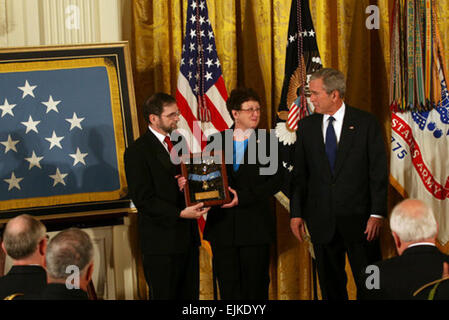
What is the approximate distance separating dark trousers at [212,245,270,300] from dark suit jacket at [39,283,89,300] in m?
1.76

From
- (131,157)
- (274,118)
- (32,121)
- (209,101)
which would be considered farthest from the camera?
(274,118)

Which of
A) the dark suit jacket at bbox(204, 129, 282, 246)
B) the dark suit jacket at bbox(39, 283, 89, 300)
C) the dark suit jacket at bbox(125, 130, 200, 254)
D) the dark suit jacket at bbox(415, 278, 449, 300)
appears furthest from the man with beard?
the dark suit jacket at bbox(415, 278, 449, 300)

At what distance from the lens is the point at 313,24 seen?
495cm

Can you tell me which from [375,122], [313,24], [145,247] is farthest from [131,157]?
[313,24]

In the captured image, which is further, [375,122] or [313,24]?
[313,24]

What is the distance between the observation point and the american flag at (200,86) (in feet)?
15.6

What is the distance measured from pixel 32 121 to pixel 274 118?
6.51 feet

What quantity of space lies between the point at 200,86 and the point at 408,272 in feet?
9.37

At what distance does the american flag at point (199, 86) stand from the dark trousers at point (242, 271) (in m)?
1.19

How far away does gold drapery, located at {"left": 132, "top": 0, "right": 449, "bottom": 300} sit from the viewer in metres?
5.02

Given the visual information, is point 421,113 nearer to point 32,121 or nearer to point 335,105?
point 335,105

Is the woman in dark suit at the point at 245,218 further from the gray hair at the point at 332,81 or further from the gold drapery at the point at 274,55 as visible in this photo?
the gold drapery at the point at 274,55

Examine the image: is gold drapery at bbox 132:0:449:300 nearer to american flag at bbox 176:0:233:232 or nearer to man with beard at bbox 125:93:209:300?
american flag at bbox 176:0:233:232

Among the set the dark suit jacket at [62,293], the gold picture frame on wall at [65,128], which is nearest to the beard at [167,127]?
the gold picture frame on wall at [65,128]
